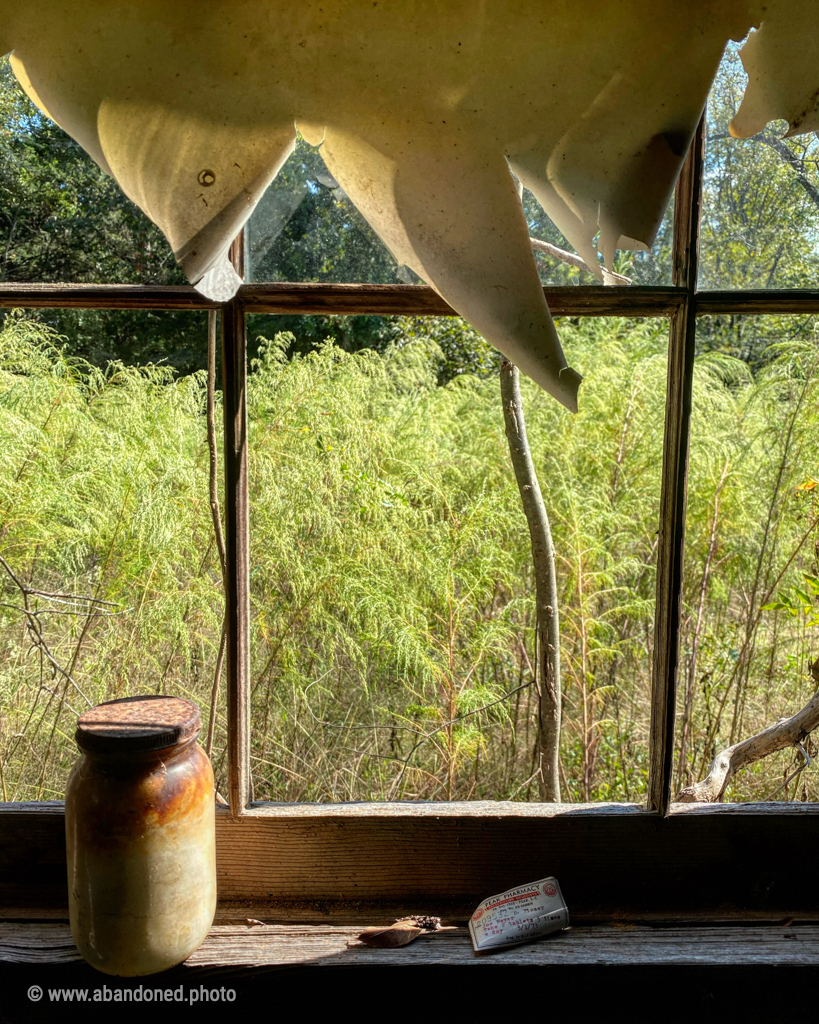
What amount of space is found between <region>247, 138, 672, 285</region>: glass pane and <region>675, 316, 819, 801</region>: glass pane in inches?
28.1

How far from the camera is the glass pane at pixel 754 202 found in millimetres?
635

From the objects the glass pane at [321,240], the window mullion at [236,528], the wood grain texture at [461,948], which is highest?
the glass pane at [321,240]

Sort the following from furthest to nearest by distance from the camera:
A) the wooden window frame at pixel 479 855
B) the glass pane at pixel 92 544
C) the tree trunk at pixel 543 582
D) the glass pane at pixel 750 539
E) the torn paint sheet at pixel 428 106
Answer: the glass pane at pixel 750 539
the glass pane at pixel 92 544
the tree trunk at pixel 543 582
the wooden window frame at pixel 479 855
the torn paint sheet at pixel 428 106

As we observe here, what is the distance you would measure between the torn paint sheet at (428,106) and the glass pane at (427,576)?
2.78 feet

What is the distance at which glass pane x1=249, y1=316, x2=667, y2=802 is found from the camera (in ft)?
4.40

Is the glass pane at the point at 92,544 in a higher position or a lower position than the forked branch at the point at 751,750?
higher

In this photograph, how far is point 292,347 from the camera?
1633 mm

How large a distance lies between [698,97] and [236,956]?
0.72 metres

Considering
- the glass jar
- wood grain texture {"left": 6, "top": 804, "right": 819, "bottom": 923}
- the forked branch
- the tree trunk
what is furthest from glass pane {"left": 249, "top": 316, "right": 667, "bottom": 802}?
the glass jar

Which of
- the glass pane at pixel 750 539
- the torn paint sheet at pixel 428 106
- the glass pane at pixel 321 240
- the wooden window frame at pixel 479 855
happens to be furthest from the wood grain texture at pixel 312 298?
the glass pane at pixel 750 539

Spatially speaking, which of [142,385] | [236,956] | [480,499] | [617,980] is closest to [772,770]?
[480,499]

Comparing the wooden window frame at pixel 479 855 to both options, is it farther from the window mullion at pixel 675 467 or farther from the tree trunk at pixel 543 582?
the tree trunk at pixel 543 582

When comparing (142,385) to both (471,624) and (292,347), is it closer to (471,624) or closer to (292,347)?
(292,347)

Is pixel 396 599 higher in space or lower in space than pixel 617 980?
higher
